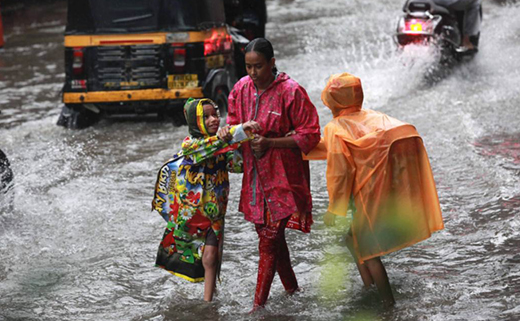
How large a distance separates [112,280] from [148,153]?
3.92 meters

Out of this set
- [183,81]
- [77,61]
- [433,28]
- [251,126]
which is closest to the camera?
[251,126]

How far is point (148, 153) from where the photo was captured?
32.0ft

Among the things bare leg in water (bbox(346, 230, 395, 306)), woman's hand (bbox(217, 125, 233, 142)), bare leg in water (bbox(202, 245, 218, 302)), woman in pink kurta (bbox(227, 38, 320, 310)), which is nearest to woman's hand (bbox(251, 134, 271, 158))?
woman in pink kurta (bbox(227, 38, 320, 310))

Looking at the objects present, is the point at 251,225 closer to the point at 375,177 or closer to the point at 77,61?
the point at 375,177

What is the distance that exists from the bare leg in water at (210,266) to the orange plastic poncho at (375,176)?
0.83 m

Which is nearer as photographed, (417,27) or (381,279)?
(381,279)

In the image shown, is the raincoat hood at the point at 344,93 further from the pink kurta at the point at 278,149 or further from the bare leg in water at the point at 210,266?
the bare leg in water at the point at 210,266

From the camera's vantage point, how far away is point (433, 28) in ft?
38.3

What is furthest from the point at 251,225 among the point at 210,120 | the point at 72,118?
the point at 72,118

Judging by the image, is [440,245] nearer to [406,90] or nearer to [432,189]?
[432,189]

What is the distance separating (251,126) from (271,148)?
0.23m

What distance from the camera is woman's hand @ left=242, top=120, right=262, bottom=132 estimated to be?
15.5ft

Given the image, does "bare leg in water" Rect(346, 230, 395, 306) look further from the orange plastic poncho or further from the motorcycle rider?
the motorcycle rider

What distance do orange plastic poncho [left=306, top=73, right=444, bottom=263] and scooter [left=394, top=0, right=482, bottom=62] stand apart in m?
7.15
